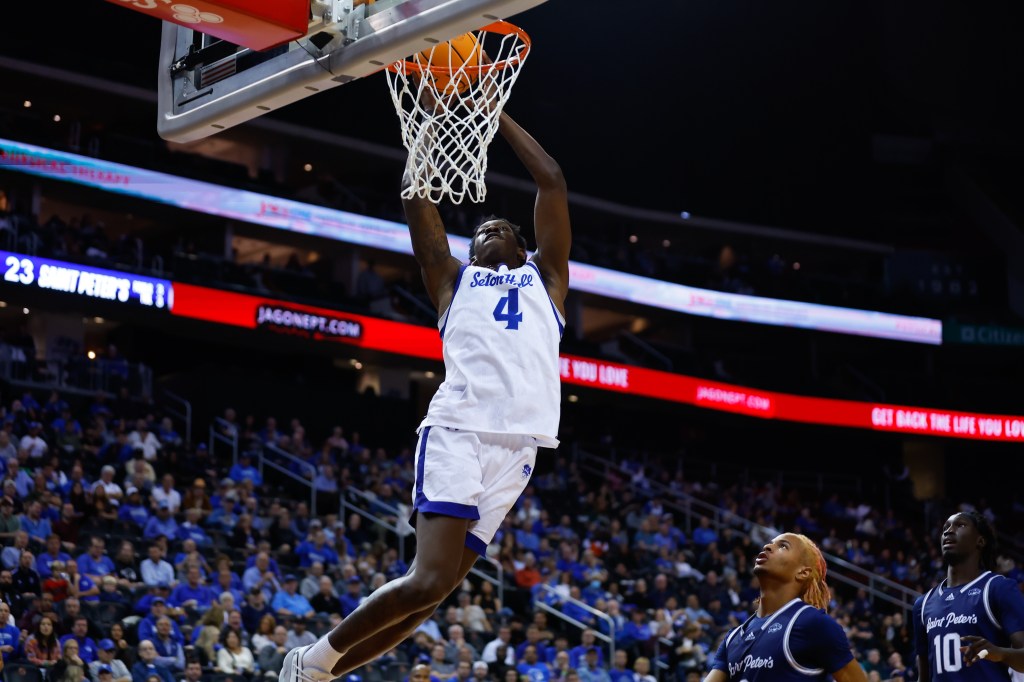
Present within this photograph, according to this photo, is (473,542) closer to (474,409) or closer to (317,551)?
(474,409)

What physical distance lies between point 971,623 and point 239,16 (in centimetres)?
431

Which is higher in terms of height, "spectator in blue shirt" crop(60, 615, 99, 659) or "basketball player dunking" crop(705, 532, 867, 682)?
"basketball player dunking" crop(705, 532, 867, 682)

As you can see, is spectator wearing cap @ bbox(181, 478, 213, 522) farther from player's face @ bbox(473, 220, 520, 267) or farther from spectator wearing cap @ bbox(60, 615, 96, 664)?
player's face @ bbox(473, 220, 520, 267)

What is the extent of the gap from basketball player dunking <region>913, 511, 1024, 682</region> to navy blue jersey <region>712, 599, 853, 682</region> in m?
1.32

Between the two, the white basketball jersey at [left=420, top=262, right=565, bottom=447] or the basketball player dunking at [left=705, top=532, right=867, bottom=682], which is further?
the white basketball jersey at [left=420, top=262, right=565, bottom=447]

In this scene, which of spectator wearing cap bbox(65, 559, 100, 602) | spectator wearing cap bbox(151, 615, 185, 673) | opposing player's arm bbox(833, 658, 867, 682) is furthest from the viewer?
spectator wearing cap bbox(65, 559, 100, 602)

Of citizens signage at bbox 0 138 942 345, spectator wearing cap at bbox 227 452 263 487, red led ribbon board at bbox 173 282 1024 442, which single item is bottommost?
spectator wearing cap at bbox 227 452 263 487

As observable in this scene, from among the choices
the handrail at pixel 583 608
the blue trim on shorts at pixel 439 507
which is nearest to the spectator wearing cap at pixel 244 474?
the handrail at pixel 583 608

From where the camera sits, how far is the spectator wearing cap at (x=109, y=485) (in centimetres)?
1473

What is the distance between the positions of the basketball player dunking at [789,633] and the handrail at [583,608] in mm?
10133

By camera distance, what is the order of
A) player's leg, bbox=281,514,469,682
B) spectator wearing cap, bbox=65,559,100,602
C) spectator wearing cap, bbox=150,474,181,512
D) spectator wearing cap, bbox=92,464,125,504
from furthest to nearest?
spectator wearing cap, bbox=150,474,181,512
spectator wearing cap, bbox=92,464,125,504
spectator wearing cap, bbox=65,559,100,602
player's leg, bbox=281,514,469,682

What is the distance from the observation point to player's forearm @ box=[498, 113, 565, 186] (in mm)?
5551

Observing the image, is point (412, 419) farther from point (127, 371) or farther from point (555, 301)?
point (555, 301)

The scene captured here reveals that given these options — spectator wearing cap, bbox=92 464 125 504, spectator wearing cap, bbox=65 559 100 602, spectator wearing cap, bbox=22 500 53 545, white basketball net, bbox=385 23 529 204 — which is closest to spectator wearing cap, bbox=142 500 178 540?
spectator wearing cap, bbox=92 464 125 504
